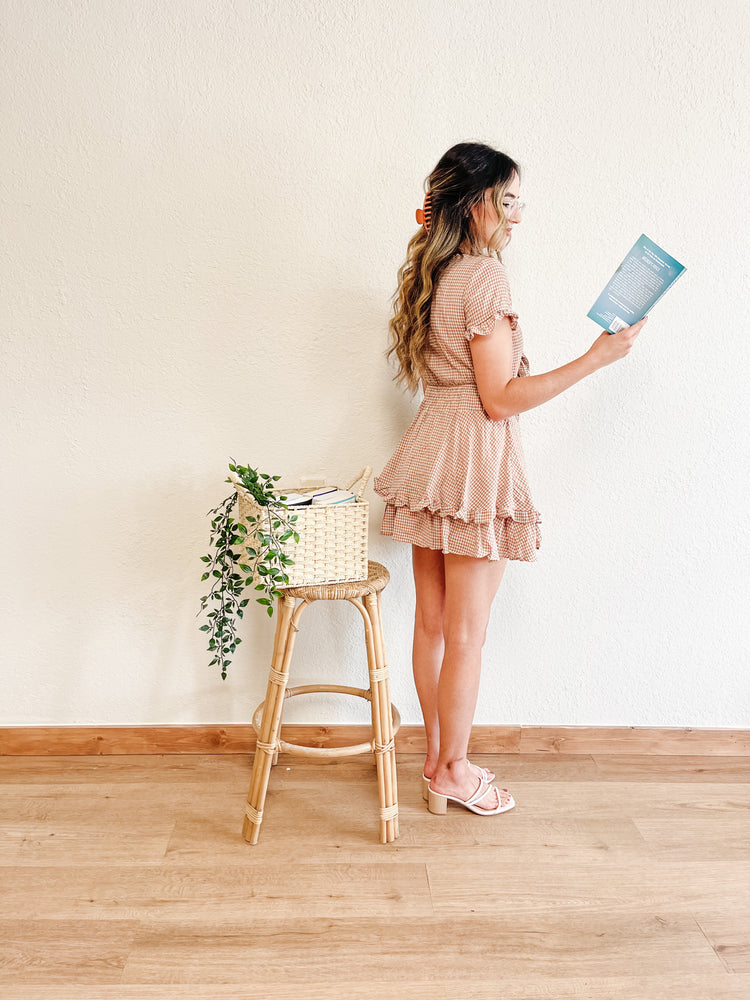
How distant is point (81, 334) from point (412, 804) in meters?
1.48

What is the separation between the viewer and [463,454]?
5.28 feet

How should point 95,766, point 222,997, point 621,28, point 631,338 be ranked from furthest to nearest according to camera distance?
point 95,766 < point 621,28 < point 631,338 < point 222,997

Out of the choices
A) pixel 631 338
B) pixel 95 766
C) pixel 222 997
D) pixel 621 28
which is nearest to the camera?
pixel 222 997

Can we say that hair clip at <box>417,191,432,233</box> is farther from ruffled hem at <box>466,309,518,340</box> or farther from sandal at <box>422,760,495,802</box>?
sandal at <box>422,760,495,802</box>

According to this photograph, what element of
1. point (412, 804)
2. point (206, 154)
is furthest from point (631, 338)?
point (412, 804)

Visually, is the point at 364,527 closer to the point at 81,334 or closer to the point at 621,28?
the point at 81,334

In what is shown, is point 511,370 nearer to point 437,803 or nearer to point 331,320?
point 331,320

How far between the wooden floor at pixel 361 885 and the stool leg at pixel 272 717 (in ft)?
0.24

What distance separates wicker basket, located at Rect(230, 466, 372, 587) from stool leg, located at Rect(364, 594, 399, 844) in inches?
3.9

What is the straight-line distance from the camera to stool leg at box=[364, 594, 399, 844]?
1655 mm

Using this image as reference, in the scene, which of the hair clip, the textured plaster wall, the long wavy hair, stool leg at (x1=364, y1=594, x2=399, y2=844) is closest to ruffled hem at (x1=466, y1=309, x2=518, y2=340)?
the long wavy hair

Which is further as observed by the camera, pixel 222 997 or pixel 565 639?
pixel 565 639

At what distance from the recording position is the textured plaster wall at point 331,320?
5.80 feet

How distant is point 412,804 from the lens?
185 cm
